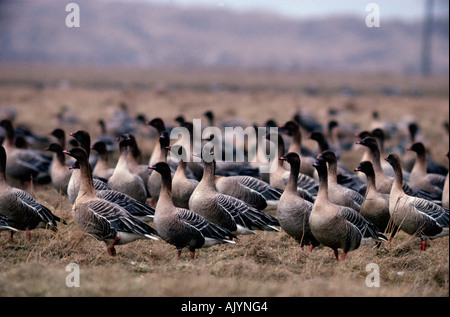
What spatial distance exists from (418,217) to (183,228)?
3.71m

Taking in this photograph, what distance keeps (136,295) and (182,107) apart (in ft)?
80.7

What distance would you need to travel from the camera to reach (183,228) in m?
7.96

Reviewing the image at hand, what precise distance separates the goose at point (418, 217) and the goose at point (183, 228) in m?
2.73

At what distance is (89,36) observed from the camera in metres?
152

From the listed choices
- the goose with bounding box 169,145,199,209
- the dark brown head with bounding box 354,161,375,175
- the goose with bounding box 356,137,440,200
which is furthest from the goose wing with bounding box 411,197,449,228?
the goose with bounding box 169,145,199,209

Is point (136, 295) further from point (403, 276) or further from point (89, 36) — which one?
point (89, 36)

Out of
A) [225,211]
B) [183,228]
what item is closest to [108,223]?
[183,228]

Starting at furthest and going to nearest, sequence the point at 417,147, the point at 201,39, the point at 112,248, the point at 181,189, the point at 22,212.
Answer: the point at 201,39 < the point at 417,147 < the point at 181,189 < the point at 22,212 < the point at 112,248

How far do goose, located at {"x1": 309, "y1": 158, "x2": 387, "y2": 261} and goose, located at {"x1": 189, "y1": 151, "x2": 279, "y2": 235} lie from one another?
123 centimetres

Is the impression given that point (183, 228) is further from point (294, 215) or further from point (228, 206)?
point (294, 215)

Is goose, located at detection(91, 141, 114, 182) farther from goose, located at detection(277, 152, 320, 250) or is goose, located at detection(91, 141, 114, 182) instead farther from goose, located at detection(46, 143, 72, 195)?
goose, located at detection(277, 152, 320, 250)

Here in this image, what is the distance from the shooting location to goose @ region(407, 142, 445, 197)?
1188 cm

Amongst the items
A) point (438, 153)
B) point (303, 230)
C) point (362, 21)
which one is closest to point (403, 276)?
point (303, 230)

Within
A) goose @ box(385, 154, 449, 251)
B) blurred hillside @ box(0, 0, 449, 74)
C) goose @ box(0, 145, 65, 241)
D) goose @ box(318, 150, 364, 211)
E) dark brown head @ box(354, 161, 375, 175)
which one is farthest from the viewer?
blurred hillside @ box(0, 0, 449, 74)
